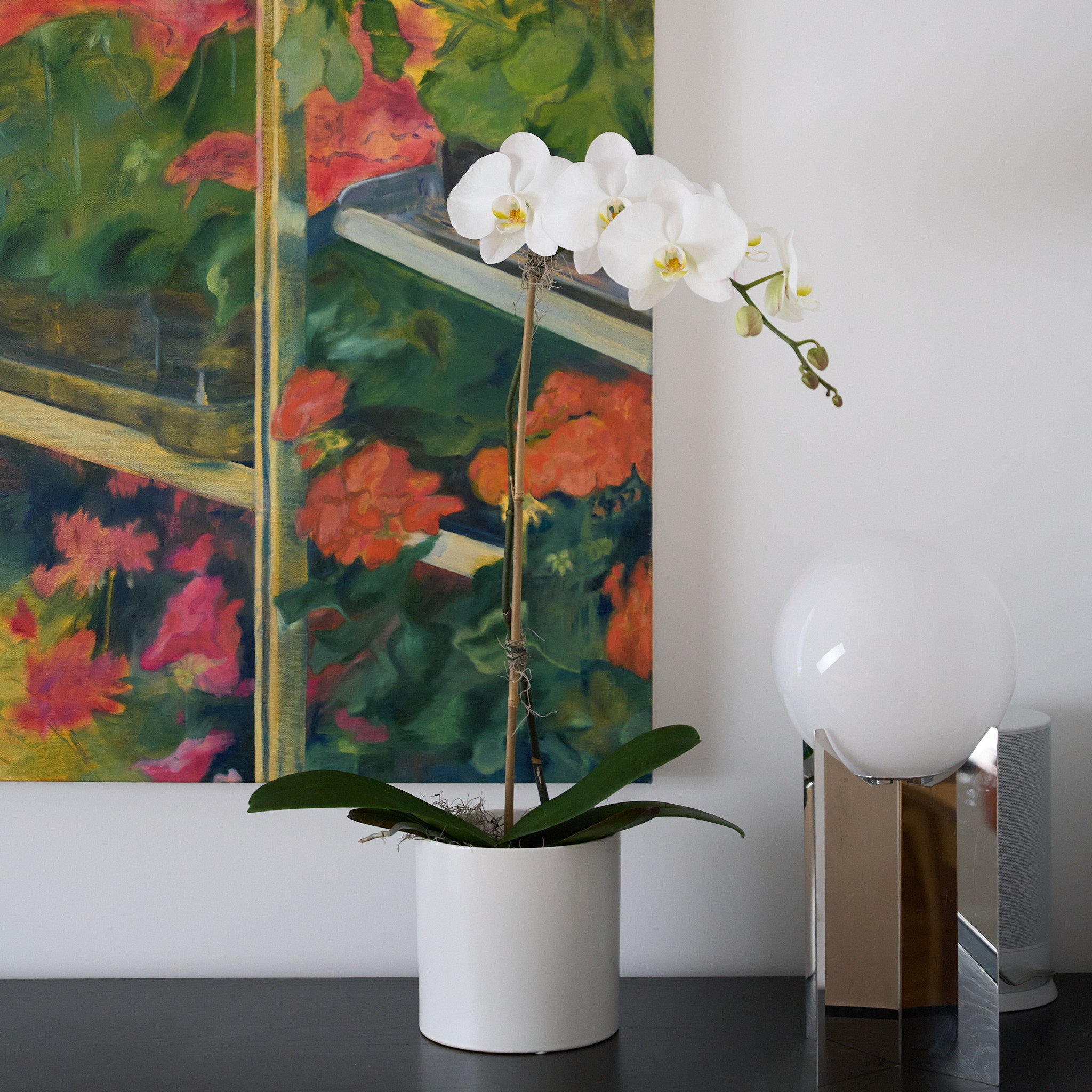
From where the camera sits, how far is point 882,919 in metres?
0.77

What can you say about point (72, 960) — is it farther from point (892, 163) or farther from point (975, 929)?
point (892, 163)

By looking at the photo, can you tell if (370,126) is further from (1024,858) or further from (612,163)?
(1024,858)

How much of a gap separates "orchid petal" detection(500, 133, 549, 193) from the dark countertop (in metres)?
0.67

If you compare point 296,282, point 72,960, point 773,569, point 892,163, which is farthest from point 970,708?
point 72,960

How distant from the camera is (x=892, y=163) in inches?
38.8

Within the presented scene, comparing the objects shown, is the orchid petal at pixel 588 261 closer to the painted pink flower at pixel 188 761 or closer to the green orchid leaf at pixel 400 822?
the green orchid leaf at pixel 400 822

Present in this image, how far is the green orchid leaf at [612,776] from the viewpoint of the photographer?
2.46 feet

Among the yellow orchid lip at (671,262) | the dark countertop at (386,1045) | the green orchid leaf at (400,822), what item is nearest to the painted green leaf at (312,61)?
the yellow orchid lip at (671,262)

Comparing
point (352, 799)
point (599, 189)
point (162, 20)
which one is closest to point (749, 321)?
point (599, 189)

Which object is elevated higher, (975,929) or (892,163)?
(892,163)

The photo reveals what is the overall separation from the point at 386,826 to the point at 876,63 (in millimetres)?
876

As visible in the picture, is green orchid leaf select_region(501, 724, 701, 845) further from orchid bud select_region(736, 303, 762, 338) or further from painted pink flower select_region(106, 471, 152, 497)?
painted pink flower select_region(106, 471, 152, 497)

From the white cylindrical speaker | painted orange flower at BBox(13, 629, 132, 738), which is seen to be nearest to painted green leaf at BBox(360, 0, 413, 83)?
painted orange flower at BBox(13, 629, 132, 738)

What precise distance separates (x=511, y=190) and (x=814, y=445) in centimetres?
44
